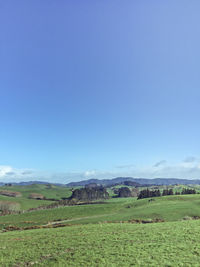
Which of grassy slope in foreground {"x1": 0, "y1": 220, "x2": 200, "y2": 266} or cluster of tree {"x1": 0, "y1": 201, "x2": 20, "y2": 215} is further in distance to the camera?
cluster of tree {"x1": 0, "y1": 201, "x2": 20, "y2": 215}

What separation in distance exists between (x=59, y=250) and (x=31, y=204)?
15426 cm

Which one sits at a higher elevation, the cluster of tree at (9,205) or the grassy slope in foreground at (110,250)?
the grassy slope in foreground at (110,250)

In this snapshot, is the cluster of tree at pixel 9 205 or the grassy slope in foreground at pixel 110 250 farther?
the cluster of tree at pixel 9 205

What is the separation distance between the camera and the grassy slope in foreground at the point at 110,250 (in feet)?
65.9

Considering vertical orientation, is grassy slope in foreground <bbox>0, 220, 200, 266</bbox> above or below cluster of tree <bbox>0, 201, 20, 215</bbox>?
above

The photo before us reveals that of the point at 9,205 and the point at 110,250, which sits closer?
the point at 110,250

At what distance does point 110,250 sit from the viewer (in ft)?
76.8

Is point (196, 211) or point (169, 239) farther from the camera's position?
point (196, 211)

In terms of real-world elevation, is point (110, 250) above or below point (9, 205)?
above

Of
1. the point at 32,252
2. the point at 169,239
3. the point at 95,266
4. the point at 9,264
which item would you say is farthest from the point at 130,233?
the point at 9,264

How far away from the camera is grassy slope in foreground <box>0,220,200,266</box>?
65.9 ft

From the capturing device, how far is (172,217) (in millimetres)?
53656

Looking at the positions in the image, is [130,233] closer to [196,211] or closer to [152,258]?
[152,258]

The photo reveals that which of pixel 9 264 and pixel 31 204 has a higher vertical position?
pixel 9 264
